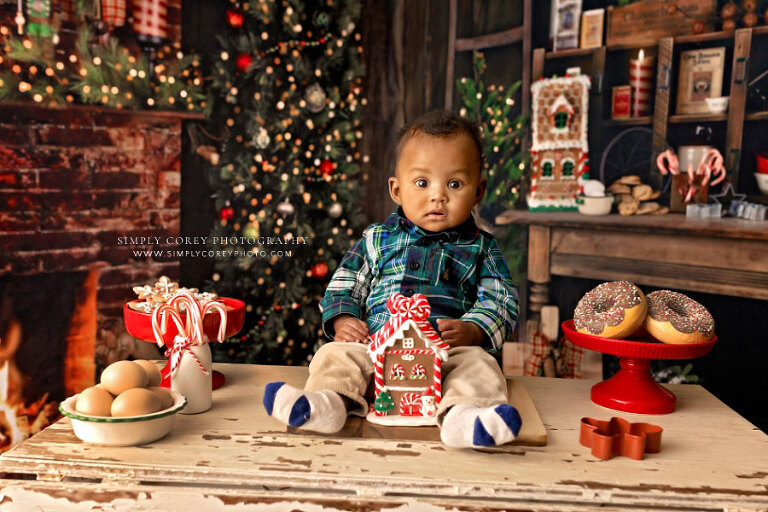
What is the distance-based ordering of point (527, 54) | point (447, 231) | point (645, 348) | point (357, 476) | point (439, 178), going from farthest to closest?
point (527, 54) < point (447, 231) < point (439, 178) < point (645, 348) < point (357, 476)

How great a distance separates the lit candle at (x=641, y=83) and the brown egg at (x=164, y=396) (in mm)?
2093

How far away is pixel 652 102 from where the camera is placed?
2.60m

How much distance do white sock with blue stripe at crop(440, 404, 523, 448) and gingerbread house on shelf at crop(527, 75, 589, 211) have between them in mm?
1581

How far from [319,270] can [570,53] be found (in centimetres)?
138

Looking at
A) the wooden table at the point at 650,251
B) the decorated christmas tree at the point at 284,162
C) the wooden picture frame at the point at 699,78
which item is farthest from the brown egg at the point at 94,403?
the wooden picture frame at the point at 699,78

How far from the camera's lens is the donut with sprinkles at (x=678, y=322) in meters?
1.54

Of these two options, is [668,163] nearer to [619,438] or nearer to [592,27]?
[592,27]

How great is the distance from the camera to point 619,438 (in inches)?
52.2

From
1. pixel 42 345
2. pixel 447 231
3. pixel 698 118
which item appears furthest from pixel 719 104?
pixel 42 345

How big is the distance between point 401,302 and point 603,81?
1.69 m

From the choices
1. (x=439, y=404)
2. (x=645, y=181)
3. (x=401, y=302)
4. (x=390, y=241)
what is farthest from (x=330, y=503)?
(x=645, y=181)

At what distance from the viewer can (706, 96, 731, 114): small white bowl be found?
2.47 meters

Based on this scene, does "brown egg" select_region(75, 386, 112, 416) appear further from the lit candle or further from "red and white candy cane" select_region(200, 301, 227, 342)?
the lit candle

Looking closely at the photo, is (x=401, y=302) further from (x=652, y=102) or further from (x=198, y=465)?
(x=652, y=102)
